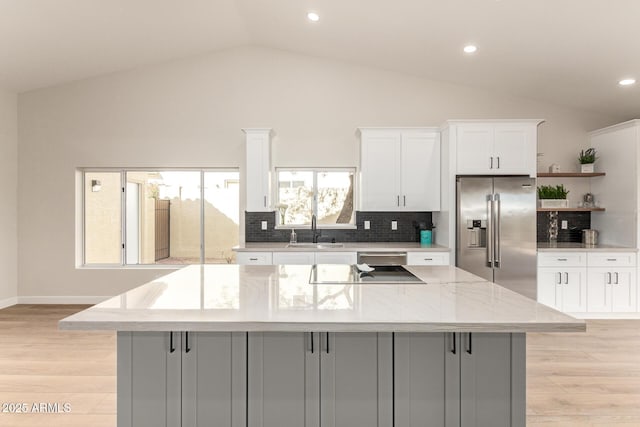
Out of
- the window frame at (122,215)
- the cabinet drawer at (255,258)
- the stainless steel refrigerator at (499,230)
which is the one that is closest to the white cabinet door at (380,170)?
the stainless steel refrigerator at (499,230)

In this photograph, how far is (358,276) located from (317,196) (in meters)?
3.18

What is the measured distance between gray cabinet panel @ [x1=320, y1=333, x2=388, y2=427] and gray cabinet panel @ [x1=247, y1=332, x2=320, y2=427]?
0.05 meters

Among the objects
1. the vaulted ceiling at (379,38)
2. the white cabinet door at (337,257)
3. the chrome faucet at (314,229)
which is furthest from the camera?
the chrome faucet at (314,229)

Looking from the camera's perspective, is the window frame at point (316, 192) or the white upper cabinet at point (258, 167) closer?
the white upper cabinet at point (258, 167)

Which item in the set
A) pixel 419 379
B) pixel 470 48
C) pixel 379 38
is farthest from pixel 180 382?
pixel 470 48

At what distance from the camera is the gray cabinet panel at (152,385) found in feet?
6.59

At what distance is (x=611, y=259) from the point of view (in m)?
4.91

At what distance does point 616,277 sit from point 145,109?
6195 mm

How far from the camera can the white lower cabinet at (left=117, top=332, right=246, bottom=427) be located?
200 centimetres

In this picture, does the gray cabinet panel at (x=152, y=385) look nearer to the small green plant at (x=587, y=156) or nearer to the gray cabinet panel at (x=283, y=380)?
the gray cabinet panel at (x=283, y=380)

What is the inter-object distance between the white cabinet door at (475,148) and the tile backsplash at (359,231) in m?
1.07

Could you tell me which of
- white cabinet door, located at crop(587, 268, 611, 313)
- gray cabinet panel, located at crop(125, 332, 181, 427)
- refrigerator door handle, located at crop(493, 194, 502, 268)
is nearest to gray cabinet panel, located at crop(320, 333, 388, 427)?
gray cabinet panel, located at crop(125, 332, 181, 427)

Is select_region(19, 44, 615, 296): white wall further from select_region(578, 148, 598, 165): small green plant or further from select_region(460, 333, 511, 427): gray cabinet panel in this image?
select_region(460, 333, 511, 427): gray cabinet panel

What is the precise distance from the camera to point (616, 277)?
490cm
